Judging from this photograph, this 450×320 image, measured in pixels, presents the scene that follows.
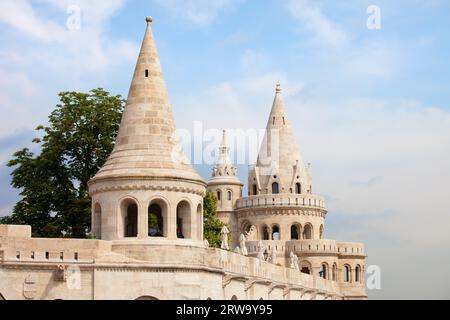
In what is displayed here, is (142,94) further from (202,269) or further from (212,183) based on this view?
(212,183)

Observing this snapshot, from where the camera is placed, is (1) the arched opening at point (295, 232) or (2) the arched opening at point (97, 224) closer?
(2) the arched opening at point (97, 224)

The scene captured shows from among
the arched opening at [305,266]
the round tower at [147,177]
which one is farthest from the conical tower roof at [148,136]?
the arched opening at [305,266]

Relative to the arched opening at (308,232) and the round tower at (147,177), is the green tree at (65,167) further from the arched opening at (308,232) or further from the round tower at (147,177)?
the arched opening at (308,232)

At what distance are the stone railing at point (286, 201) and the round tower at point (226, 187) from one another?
7.13 ft

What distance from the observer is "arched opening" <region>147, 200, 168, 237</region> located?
34.2 m

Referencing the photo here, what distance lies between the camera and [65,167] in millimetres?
44531

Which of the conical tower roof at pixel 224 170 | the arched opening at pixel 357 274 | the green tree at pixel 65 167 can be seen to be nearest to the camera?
the green tree at pixel 65 167

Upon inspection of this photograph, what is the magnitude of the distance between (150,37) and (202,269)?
862 cm

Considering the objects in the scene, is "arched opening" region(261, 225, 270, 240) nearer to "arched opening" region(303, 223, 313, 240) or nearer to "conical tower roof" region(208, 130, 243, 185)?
"arched opening" region(303, 223, 313, 240)

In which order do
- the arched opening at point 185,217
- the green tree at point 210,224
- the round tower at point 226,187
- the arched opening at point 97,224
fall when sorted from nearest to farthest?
the arched opening at point 185,217
the arched opening at point 97,224
the green tree at point 210,224
the round tower at point 226,187

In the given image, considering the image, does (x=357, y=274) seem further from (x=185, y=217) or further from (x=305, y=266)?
(x=185, y=217)

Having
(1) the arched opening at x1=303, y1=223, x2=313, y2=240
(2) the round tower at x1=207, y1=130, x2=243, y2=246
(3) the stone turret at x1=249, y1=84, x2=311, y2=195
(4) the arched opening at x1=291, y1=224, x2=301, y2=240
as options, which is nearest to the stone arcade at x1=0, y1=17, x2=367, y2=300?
(4) the arched opening at x1=291, y1=224, x2=301, y2=240

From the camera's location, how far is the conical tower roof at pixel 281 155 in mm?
72875
